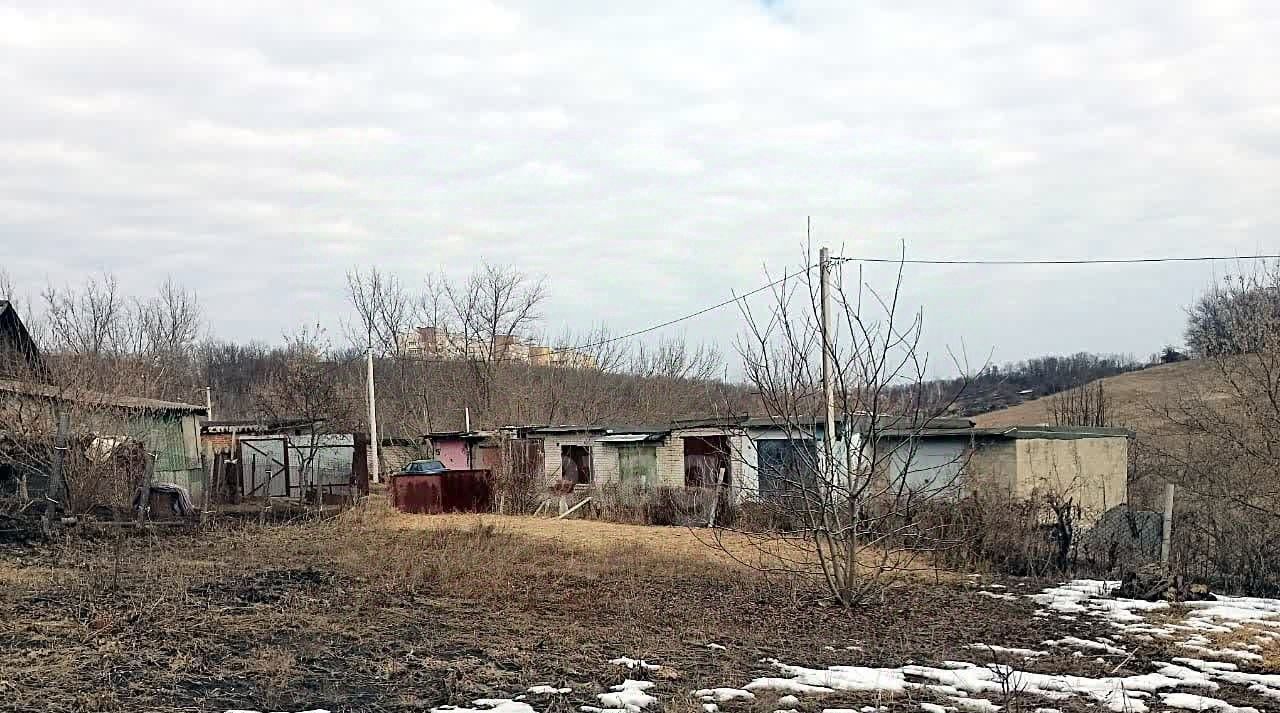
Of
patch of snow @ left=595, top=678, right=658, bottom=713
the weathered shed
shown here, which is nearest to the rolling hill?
the weathered shed

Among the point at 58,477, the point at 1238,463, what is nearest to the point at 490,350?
the point at 58,477

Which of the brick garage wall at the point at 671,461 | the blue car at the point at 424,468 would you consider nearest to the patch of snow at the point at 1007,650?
the brick garage wall at the point at 671,461

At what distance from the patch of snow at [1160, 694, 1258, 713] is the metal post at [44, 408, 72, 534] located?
14991 millimetres

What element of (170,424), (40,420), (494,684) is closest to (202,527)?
(40,420)

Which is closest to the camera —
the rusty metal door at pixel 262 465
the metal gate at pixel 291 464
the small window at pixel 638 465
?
the small window at pixel 638 465

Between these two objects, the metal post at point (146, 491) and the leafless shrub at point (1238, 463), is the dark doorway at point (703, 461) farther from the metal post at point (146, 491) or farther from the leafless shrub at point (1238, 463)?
the metal post at point (146, 491)

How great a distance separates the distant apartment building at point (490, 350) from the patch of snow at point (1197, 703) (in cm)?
4160

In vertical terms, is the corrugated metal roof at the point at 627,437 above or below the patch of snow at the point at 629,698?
above

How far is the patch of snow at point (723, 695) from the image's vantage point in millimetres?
7047

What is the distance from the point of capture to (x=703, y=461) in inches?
983

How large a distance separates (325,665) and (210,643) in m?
1.19

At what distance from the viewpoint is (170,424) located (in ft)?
84.1

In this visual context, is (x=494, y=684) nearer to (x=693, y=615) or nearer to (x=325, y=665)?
(x=325, y=665)

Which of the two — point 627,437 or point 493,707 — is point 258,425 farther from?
point 493,707
